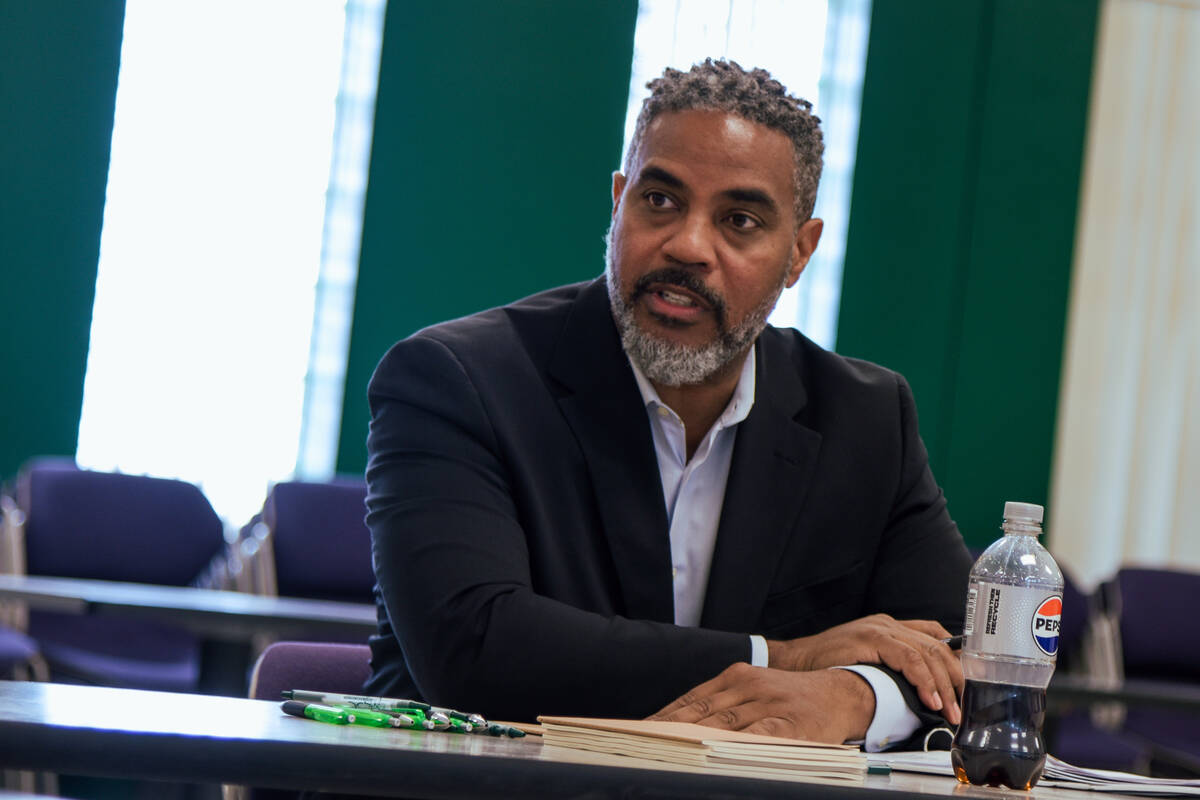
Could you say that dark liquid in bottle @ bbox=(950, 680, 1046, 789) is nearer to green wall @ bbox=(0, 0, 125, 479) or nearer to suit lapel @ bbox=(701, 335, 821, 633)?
suit lapel @ bbox=(701, 335, 821, 633)

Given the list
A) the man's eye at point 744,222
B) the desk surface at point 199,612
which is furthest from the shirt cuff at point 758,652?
the desk surface at point 199,612

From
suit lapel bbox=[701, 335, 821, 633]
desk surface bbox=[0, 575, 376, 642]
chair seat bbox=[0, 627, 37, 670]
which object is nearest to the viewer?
suit lapel bbox=[701, 335, 821, 633]

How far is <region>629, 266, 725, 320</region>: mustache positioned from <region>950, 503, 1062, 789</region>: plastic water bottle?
745 millimetres

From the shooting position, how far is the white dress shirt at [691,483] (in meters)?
2.14

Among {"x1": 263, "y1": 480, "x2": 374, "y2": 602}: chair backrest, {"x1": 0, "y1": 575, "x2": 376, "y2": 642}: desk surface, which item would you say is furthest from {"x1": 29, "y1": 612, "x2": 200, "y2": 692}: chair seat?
{"x1": 0, "y1": 575, "x2": 376, "y2": 642}: desk surface


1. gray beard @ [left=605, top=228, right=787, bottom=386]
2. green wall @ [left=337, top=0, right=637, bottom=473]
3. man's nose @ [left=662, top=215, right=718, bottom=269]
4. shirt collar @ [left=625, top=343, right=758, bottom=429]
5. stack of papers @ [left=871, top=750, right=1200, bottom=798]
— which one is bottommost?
stack of papers @ [left=871, top=750, right=1200, bottom=798]

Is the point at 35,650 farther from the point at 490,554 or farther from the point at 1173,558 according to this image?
the point at 1173,558

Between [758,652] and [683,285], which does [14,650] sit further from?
[758,652]

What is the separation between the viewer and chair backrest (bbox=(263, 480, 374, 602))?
4.80 meters

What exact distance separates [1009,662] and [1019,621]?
0.05m

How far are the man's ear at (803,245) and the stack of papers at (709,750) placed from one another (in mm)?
1158

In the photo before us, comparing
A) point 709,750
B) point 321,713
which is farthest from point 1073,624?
point 321,713

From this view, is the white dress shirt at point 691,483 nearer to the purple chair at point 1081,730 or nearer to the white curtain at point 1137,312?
the purple chair at point 1081,730

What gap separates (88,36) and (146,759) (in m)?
5.52
